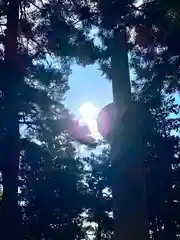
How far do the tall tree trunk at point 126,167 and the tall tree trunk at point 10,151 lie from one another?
3.39 metres

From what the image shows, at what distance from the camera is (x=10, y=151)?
24.3 ft

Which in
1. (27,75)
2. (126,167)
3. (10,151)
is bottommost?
(126,167)

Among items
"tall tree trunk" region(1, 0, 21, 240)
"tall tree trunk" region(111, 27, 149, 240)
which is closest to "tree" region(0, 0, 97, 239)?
"tall tree trunk" region(1, 0, 21, 240)

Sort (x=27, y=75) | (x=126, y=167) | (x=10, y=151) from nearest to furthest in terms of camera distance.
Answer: (x=126, y=167), (x=10, y=151), (x=27, y=75)

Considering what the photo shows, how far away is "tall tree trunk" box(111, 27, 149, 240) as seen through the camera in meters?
3.74

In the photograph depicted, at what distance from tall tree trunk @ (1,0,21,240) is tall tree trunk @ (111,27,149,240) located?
3.39 meters

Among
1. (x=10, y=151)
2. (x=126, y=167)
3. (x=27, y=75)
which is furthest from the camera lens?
(x=27, y=75)

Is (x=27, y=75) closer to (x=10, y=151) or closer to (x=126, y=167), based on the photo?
(x=10, y=151)

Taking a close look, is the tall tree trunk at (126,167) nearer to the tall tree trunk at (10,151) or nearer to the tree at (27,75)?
the tree at (27,75)

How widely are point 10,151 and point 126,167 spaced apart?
3.92m

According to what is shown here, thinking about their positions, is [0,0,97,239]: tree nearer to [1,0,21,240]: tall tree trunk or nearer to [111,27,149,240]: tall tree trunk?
[1,0,21,240]: tall tree trunk

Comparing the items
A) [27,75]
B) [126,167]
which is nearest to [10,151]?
[27,75]

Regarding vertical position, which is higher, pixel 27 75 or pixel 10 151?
pixel 27 75

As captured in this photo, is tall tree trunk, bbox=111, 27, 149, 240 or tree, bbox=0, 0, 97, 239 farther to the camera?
tree, bbox=0, 0, 97, 239
